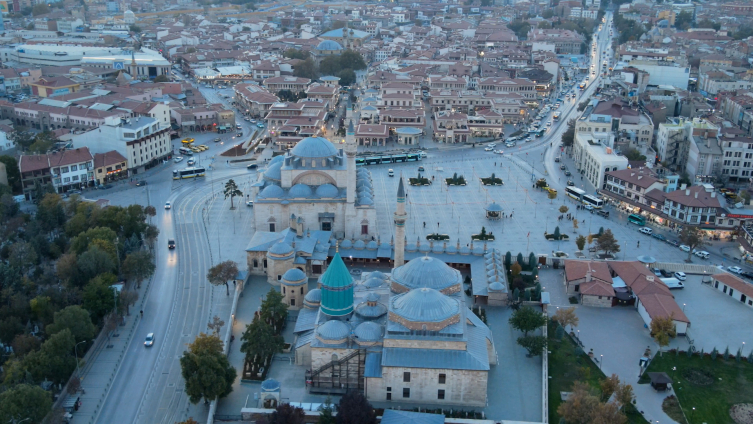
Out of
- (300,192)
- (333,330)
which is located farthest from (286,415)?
(300,192)

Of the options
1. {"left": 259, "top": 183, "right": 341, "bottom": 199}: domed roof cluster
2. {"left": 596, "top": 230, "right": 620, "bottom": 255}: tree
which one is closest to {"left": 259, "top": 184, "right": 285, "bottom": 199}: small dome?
{"left": 259, "top": 183, "right": 341, "bottom": 199}: domed roof cluster

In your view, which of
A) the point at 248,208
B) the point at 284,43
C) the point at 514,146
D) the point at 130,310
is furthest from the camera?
the point at 284,43

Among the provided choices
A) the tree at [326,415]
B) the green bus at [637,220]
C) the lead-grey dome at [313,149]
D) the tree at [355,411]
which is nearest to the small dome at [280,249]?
the lead-grey dome at [313,149]

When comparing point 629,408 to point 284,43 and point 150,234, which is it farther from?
point 284,43

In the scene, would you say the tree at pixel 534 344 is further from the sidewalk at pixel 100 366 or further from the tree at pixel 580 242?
the sidewalk at pixel 100 366

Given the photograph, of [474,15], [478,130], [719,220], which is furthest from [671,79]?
[474,15]

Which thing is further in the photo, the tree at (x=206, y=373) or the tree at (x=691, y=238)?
the tree at (x=691, y=238)

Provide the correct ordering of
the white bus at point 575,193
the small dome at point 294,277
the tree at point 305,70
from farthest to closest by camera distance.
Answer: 1. the tree at point 305,70
2. the white bus at point 575,193
3. the small dome at point 294,277
